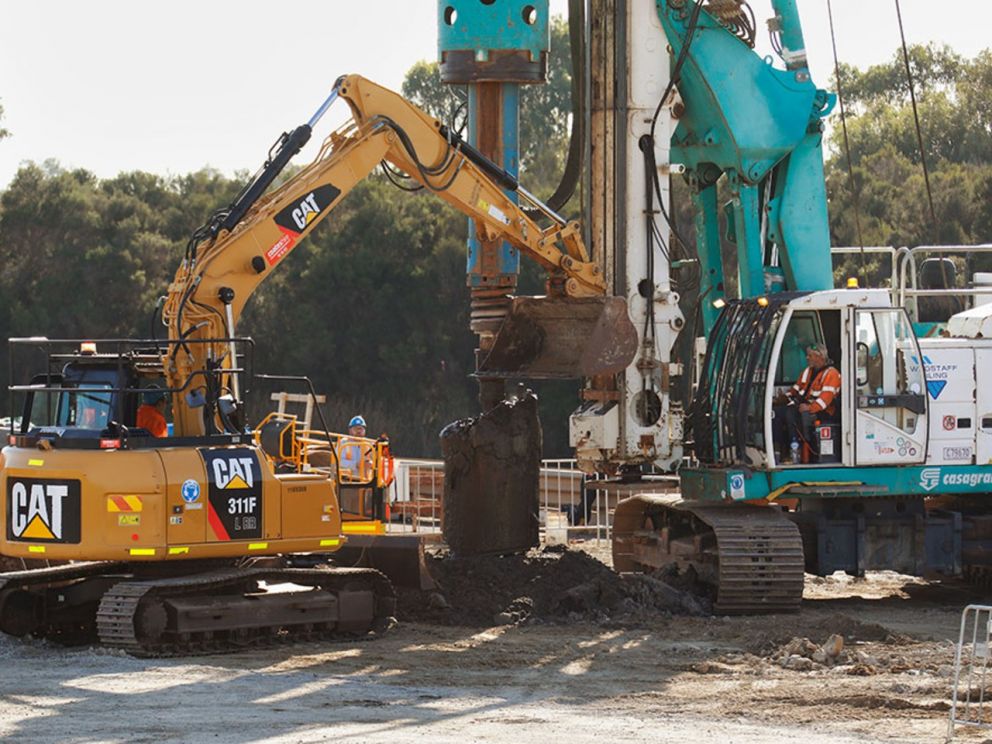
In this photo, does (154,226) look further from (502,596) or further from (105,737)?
(105,737)

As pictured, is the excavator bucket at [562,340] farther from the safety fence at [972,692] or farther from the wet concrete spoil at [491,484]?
the safety fence at [972,692]

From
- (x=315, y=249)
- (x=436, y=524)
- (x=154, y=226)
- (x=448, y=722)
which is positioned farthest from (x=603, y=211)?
(x=154, y=226)

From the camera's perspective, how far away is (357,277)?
46.6 metres

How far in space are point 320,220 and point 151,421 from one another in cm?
Result: 254

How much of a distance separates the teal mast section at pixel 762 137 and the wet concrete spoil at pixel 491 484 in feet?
8.72

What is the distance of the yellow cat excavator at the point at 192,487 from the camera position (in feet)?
50.1

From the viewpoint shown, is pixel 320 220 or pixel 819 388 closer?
pixel 320 220

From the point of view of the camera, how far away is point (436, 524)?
27922 mm

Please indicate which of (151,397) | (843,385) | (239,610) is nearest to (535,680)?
(239,610)

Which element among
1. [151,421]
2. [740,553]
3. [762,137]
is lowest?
[740,553]

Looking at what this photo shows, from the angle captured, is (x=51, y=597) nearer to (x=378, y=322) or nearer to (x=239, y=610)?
(x=239, y=610)

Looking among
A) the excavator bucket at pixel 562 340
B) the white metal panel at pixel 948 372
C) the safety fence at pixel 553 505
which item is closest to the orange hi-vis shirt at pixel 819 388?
the white metal panel at pixel 948 372

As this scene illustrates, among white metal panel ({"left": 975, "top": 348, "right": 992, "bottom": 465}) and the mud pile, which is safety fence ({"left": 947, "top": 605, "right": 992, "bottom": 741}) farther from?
white metal panel ({"left": 975, "top": 348, "right": 992, "bottom": 465})

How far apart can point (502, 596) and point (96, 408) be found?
4.23m
